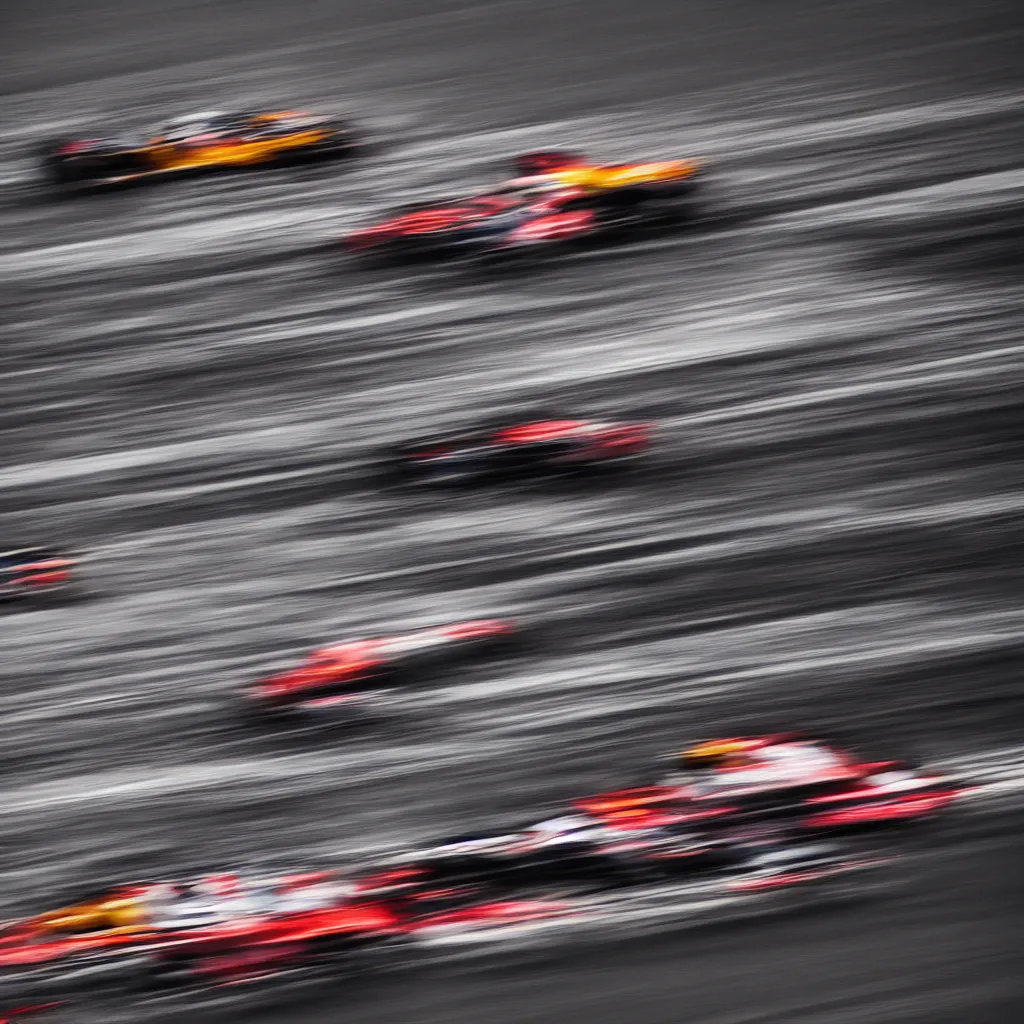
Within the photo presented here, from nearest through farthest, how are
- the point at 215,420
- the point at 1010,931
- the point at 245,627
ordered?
1. the point at 1010,931
2. the point at 245,627
3. the point at 215,420

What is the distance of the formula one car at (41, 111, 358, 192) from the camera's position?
1.31 metres

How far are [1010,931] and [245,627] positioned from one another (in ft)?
1.97

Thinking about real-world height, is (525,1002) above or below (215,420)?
below

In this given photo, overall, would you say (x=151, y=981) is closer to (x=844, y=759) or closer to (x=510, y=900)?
(x=510, y=900)

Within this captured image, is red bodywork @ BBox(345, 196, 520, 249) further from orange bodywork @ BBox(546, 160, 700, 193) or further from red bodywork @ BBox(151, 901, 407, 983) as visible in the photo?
red bodywork @ BBox(151, 901, 407, 983)

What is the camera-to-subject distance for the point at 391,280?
117 cm

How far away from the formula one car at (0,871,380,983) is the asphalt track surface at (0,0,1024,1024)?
24mm

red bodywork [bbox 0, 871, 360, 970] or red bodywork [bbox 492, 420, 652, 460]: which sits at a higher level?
red bodywork [bbox 492, 420, 652, 460]

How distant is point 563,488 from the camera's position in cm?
101

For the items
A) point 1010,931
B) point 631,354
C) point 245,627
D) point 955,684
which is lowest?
point 1010,931

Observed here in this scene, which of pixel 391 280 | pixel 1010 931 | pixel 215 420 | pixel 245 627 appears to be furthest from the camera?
pixel 391 280

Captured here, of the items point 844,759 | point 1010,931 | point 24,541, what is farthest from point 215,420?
point 1010,931

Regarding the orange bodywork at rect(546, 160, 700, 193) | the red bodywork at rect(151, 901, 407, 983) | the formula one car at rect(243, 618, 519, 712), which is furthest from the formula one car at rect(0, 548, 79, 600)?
the orange bodywork at rect(546, 160, 700, 193)

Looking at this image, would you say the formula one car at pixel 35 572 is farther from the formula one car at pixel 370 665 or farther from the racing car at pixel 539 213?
the racing car at pixel 539 213
